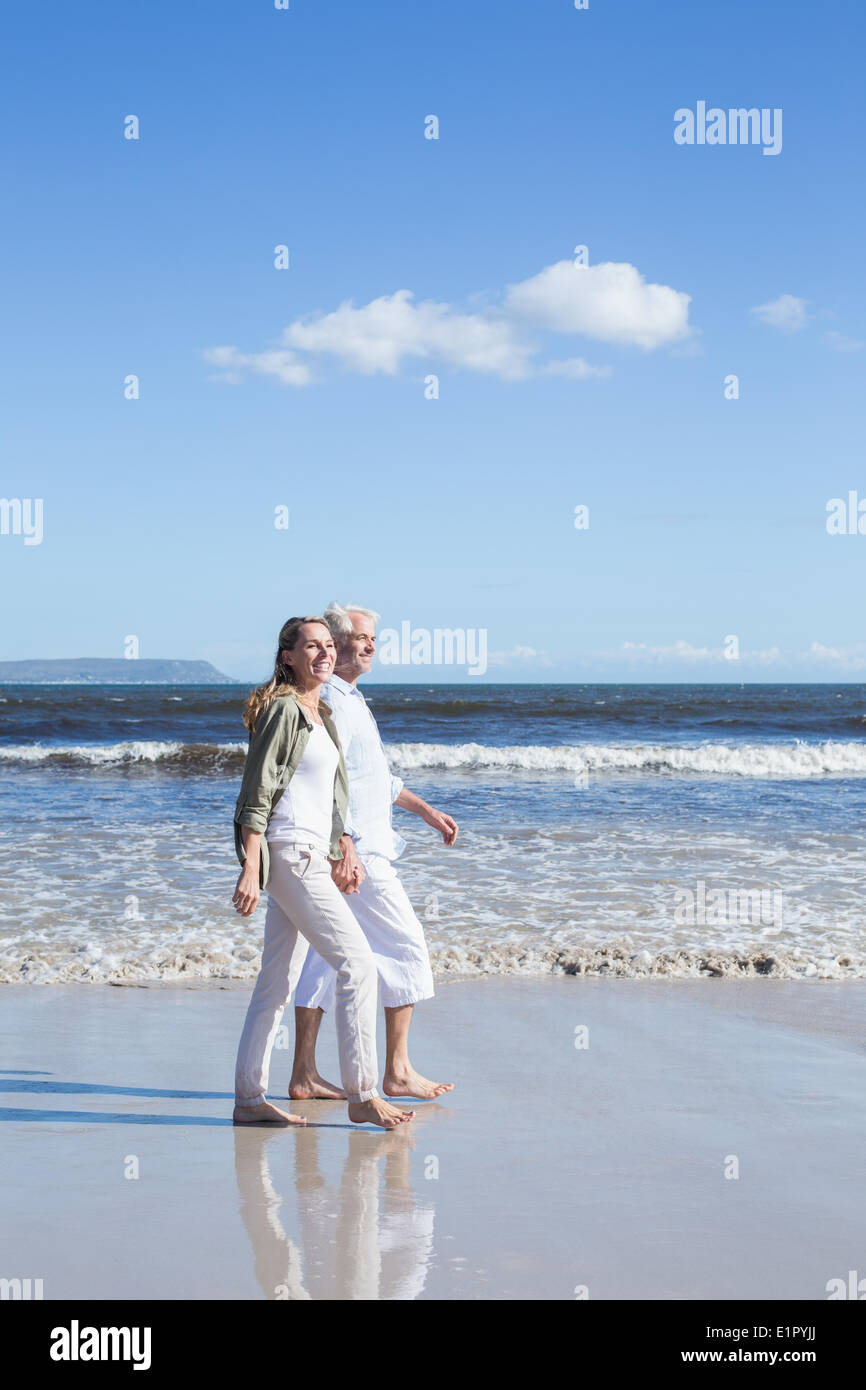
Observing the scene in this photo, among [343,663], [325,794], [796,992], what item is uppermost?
[343,663]

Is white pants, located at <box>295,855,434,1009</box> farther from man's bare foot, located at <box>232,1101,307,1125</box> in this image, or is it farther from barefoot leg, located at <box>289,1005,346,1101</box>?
man's bare foot, located at <box>232,1101,307,1125</box>

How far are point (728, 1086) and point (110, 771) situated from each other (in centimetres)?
1712

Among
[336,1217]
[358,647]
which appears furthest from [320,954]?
[358,647]

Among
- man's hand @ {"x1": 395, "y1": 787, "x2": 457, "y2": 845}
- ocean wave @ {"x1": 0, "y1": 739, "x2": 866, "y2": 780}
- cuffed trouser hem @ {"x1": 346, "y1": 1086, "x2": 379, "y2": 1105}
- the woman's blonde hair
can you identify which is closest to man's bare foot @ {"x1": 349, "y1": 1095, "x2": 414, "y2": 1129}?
cuffed trouser hem @ {"x1": 346, "y1": 1086, "x2": 379, "y2": 1105}

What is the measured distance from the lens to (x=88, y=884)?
28.7 feet

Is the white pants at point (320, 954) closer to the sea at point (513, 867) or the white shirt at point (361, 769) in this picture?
the white shirt at point (361, 769)

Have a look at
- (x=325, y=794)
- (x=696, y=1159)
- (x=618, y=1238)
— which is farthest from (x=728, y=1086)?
(x=325, y=794)

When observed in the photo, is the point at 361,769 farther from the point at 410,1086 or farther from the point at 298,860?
the point at 410,1086

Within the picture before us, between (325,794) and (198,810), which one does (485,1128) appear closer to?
(325,794)

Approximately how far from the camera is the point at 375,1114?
3932mm

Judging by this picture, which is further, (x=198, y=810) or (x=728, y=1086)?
(x=198, y=810)

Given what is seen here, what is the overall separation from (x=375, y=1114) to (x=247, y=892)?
3.17 ft
